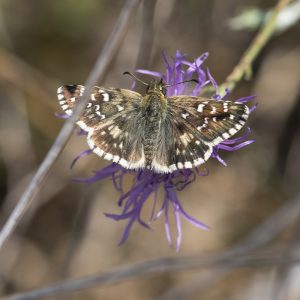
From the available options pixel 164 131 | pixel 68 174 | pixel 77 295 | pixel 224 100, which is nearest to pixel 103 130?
pixel 164 131

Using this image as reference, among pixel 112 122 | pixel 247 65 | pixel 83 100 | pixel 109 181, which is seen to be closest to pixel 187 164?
pixel 112 122

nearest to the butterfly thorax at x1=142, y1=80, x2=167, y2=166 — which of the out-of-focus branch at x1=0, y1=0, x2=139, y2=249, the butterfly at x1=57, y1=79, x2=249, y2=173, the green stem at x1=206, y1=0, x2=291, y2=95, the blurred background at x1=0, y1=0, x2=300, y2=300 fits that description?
the butterfly at x1=57, y1=79, x2=249, y2=173

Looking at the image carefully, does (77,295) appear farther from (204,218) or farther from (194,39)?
(194,39)

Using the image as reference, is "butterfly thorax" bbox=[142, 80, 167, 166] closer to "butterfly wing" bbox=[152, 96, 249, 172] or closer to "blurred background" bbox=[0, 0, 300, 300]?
"butterfly wing" bbox=[152, 96, 249, 172]

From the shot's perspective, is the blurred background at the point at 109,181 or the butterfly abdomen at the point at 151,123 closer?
the butterfly abdomen at the point at 151,123

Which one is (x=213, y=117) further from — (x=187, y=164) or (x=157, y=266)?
(x=157, y=266)

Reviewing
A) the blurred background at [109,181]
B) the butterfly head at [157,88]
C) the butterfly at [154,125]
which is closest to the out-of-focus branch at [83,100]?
the butterfly at [154,125]

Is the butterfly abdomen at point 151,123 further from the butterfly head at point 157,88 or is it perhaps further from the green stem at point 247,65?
the green stem at point 247,65
